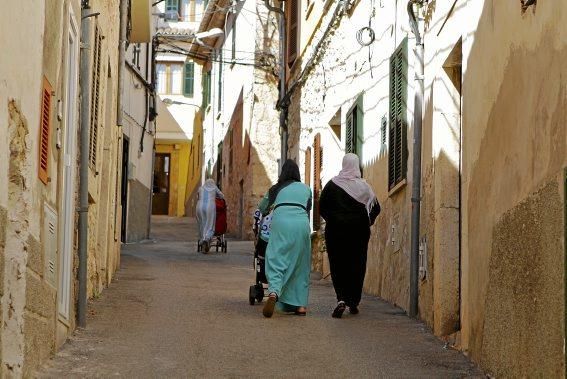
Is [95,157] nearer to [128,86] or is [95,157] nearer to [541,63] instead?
[541,63]

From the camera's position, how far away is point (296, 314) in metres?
11.6

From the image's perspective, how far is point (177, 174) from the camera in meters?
46.9

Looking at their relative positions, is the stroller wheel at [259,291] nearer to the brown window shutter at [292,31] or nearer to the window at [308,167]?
the window at [308,167]

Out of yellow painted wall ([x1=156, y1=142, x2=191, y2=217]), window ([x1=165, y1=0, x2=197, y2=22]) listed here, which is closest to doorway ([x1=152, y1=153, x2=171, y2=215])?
yellow painted wall ([x1=156, y1=142, x2=191, y2=217])

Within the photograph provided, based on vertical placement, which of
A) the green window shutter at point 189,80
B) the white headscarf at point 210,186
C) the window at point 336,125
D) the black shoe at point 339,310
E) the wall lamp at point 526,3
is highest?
the green window shutter at point 189,80

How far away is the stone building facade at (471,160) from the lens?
6359 millimetres

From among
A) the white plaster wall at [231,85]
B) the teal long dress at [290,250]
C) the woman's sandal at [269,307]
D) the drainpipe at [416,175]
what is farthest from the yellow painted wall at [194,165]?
the woman's sandal at [269,307]

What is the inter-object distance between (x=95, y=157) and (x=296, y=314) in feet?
8.14

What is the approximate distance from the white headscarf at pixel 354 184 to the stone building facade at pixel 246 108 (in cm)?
1529

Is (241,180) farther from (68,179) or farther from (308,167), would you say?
(68,179)

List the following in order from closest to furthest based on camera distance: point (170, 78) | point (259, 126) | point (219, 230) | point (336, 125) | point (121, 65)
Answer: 1. point (121, 65)
2. point (336, 125)
3. point (219, 230)
4. point (259, 126)
5. point (170, 78)

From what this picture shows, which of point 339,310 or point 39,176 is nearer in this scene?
point 39,176

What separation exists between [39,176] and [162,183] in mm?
39789

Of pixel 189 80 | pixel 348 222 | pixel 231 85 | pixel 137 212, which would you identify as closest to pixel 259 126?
pixel 137 212
